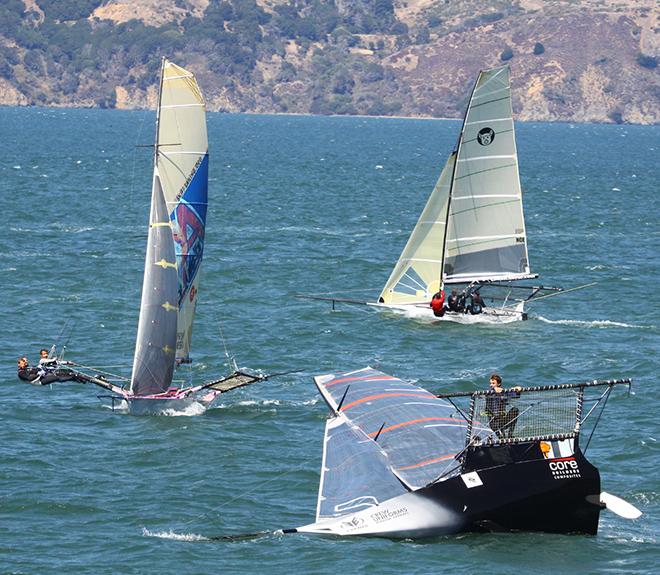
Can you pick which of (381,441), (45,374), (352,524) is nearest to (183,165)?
(45,374)

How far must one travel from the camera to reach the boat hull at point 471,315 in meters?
59.2

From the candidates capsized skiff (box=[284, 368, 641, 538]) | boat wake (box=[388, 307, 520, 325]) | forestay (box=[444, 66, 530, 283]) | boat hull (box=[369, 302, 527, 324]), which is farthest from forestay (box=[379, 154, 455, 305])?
capsized skiff (box=[284, 368, 641, 538])

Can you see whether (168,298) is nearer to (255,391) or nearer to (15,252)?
(255,391)

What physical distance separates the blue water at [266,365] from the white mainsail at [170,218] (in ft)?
6.64

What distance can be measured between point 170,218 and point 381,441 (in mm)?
10678

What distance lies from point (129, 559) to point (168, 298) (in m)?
12.0

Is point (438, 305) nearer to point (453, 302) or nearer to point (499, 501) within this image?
point (453, 302)

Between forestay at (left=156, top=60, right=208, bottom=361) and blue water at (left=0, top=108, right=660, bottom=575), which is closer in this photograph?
blue water at (left=0, top=108, right=660, bottom=575)

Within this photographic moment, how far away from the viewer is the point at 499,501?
32.7 m

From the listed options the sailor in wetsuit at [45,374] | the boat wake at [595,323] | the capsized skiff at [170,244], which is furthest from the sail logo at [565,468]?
the boat wake at [595,323]

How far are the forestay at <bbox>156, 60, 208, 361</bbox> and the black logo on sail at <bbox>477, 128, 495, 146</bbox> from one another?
1940 centimetres

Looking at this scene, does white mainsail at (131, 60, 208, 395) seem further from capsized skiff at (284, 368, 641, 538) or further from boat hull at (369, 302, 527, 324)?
boat hull at (369, 302, 527, 324)

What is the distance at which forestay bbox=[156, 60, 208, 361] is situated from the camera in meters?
41.8

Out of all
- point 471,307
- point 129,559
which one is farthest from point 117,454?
point 471,307
